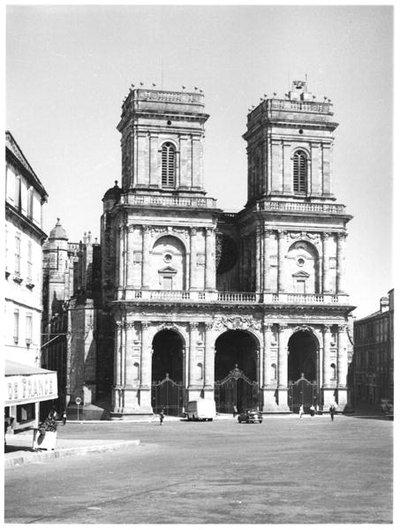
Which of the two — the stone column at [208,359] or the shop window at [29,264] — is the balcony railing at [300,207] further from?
the shop window at [29,264]

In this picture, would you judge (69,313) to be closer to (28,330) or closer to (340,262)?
(340,262)

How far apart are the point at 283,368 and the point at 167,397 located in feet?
31.2

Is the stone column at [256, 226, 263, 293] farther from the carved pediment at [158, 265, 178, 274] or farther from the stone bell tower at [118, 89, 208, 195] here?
the carved pediment at [158, 265, 178, 274]

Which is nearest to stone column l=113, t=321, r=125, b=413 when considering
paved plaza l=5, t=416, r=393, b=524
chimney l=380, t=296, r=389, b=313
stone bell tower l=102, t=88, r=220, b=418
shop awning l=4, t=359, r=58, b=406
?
stone bell tower l=102, t=88, r=220, b=418

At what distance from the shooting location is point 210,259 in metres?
77.4

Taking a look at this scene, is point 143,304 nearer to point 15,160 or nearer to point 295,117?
point 295,117

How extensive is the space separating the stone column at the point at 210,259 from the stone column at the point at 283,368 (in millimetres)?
6604

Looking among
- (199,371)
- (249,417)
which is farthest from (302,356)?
(249,417)

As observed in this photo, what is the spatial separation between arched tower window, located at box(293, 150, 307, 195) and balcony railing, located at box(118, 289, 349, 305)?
9.09m

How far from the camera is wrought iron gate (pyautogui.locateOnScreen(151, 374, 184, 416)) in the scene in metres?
76.7

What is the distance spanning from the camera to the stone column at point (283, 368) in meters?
76.7

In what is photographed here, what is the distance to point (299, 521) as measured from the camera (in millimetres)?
22469

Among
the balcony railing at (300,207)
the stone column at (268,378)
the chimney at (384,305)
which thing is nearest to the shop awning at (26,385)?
the stone column at (268,378)
